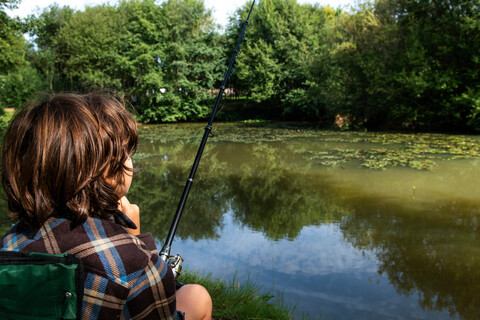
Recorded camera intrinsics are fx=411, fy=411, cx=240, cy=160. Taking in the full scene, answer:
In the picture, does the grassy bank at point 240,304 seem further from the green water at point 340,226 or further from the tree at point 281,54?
the tree at point 281,54

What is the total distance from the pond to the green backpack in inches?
86.7

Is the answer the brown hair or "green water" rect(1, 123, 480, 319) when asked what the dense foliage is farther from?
the brown hair

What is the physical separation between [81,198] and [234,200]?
5083 mm

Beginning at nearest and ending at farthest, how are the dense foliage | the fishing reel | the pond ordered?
the fishing reel → the pond → the dense foliage

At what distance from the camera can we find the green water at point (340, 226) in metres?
3.25

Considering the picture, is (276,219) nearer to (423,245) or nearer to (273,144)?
(423,245)

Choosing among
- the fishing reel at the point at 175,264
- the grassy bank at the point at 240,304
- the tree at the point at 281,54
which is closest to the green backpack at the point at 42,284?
the fishing reel at the point at 175,264

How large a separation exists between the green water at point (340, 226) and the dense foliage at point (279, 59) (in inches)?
220

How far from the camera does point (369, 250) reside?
13.5ft

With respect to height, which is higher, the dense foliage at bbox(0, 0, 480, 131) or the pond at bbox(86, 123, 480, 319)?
the dense foliage at bbox(0, 0, 480, 131)

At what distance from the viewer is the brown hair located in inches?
40.8

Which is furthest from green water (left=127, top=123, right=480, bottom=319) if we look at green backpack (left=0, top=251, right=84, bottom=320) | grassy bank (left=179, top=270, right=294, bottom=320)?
green backpack (left=0, top=251, right=84, bottom=320)

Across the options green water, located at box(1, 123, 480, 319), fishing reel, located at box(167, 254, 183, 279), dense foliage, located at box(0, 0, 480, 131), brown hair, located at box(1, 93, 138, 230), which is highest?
dense foliage, located at box(0, 0, 480, 131)

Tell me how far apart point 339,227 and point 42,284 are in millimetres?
4212
